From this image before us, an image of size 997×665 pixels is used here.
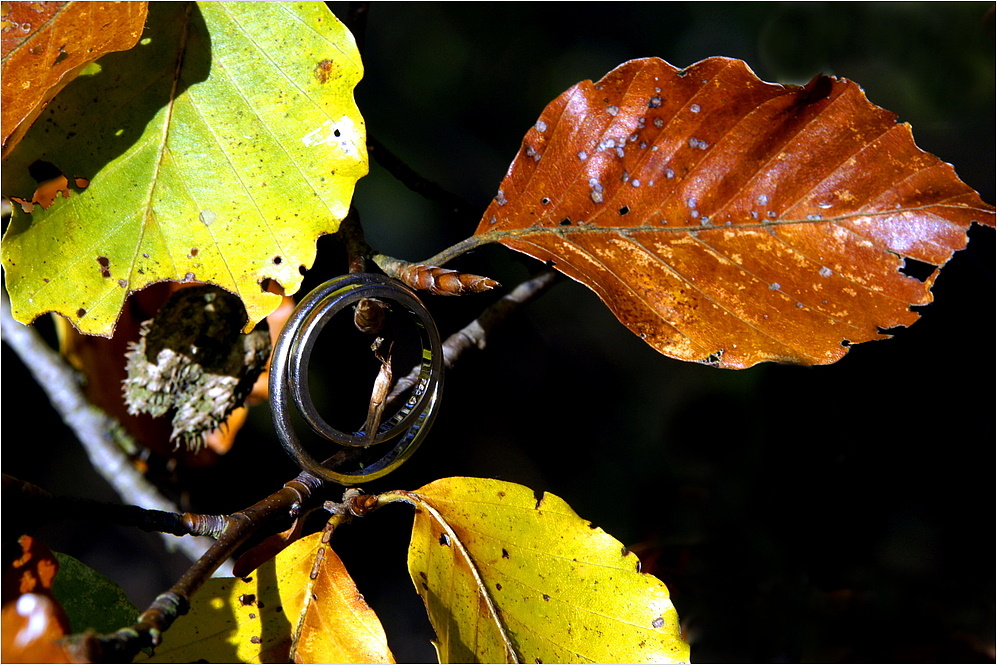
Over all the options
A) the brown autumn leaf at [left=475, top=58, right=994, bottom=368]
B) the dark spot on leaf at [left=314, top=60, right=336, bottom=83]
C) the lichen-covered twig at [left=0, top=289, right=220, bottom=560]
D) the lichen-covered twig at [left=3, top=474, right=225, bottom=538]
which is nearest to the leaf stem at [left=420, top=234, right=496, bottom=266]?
the brown autumn leaf at [left=475, top=58, right=994, bottom=368]

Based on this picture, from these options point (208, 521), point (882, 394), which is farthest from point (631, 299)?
point (882, 394)

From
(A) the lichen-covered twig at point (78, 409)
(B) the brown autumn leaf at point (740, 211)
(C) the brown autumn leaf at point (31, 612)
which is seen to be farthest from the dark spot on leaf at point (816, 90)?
(A) the lichen-covered twig at point (78, 409)

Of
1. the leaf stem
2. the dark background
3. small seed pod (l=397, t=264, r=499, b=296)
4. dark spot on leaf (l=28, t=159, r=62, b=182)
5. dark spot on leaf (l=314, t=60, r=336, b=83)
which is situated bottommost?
the dark background

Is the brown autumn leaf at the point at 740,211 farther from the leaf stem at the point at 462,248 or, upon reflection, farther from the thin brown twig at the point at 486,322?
the thin brown twig at the point at 486,322

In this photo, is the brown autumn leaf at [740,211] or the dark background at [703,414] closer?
the brown autumn leaf at [740,211]

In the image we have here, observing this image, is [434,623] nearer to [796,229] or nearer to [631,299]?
[631,299]

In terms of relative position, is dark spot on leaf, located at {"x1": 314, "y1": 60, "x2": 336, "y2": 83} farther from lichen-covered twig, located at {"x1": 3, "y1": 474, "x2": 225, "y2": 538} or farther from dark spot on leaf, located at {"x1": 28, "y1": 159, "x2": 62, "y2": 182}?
lichen-covered twig, located at {"x1": 3, "y1": 474, "x2": 225, "y2": 538}

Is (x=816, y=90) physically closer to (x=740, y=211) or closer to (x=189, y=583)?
(x=740, y=211)
